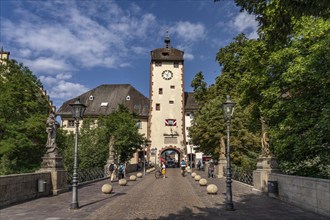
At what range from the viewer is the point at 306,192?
35.3 ft

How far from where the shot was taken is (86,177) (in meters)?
23.7

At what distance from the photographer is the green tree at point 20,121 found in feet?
83.8

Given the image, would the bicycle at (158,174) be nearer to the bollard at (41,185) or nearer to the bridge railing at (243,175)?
the bridge railing at (243,175)

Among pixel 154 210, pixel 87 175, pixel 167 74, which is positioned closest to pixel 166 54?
pixel 167 74

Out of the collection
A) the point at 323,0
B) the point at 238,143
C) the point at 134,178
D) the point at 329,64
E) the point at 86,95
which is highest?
the point at 86,95

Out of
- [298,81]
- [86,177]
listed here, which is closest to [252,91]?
[298,81]

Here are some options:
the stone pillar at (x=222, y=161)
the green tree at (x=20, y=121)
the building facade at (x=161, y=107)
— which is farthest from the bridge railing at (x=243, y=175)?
the building facade at (x=161, y=107)

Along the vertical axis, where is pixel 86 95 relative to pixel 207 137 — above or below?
above

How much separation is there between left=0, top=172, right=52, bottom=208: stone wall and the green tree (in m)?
11.9

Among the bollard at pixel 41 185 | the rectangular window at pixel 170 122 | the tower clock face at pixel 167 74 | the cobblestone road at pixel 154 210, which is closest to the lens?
the cobblestone road at pixel 154 210

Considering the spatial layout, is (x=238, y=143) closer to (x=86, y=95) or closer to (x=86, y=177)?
(x=86, y=177)

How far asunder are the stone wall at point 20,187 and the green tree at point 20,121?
1187cm

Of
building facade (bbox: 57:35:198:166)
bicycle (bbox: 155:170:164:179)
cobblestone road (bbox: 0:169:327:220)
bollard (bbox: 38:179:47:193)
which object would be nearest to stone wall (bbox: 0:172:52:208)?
bollard (bbox: 38:179:47:193)

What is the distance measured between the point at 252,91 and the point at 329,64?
656 cm
